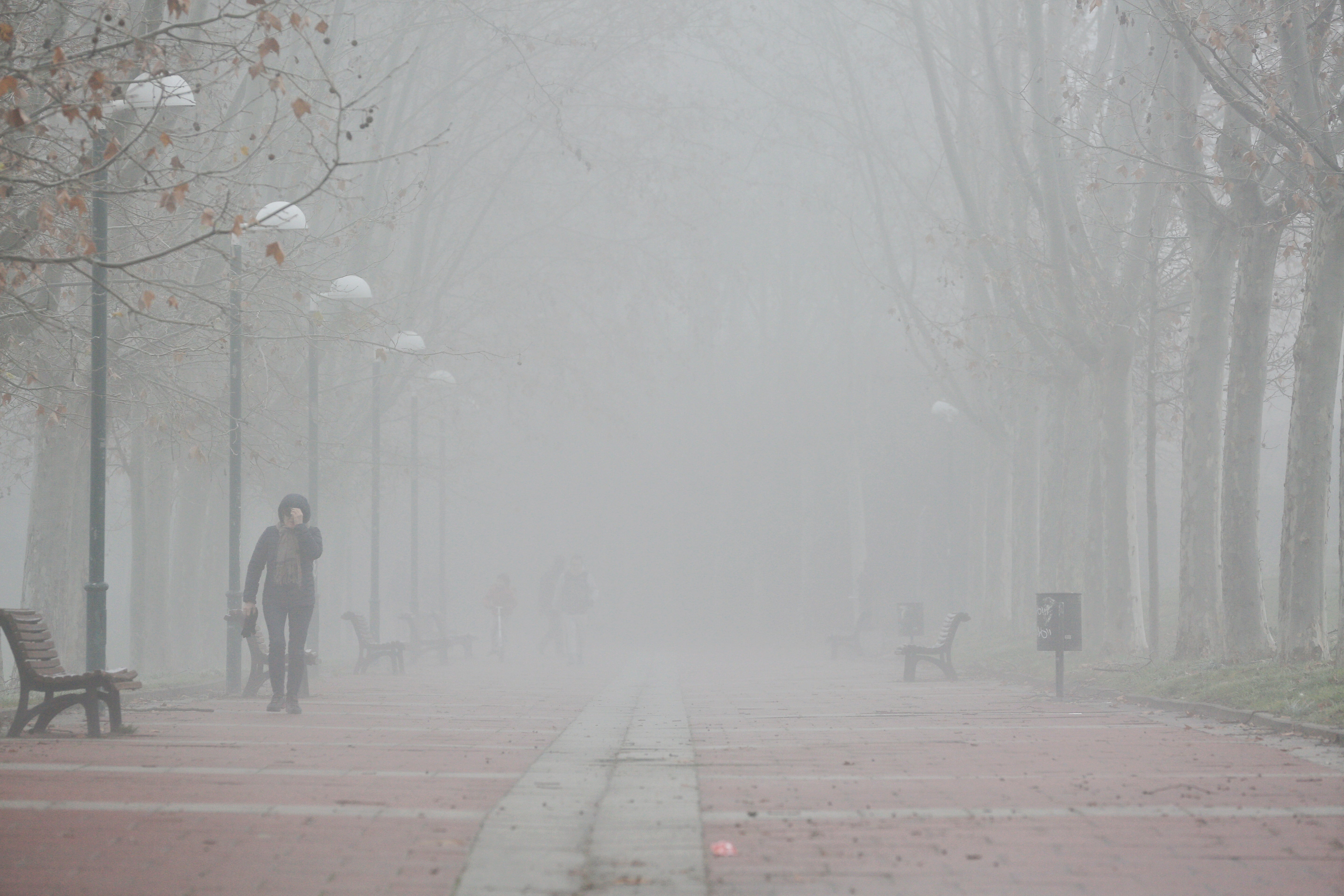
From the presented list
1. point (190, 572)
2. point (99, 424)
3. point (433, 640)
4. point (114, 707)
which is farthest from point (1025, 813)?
point (433, 640)

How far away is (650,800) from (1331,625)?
16120 millimetres

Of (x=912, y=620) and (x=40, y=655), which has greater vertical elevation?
(x=40, y=655)

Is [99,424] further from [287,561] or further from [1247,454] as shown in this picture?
[1247,454]

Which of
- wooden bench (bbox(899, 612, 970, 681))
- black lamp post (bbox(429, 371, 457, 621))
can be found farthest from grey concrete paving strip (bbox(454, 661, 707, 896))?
black lamp post (bbox(429, 371, 457, 621))

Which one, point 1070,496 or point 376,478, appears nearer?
point 1070,496

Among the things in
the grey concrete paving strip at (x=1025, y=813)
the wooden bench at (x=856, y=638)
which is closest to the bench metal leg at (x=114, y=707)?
A: the grey concrete paving strip at (x=1025, y=813)

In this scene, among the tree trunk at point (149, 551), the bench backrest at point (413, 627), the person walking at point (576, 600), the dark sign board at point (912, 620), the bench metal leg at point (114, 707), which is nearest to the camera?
the bench metal leg at point (114, 707)

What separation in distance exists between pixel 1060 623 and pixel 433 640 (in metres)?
16.6

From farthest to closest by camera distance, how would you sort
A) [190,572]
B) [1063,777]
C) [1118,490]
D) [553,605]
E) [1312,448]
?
1. [553,605]
2. [190,572]
3. [1118,490]
4. [1312,448]
5. [1063,777]

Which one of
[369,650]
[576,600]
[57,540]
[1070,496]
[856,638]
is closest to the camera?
[57,540]

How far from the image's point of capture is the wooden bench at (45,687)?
1049 cm

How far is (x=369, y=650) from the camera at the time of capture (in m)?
25.0

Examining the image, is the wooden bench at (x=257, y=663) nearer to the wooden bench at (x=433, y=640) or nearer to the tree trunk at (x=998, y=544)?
the wooden bench at (x=433, y=640)

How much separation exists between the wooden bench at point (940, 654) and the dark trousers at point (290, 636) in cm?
978
